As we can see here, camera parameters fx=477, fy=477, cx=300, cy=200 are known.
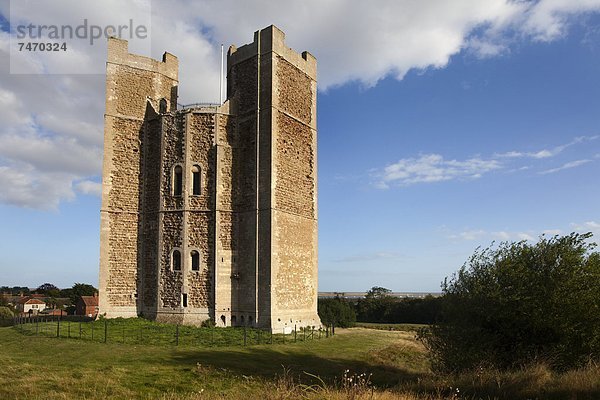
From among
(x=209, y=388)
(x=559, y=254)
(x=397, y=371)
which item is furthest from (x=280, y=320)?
(x=559, y=254)

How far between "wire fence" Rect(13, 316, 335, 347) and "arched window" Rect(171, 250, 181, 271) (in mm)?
2906

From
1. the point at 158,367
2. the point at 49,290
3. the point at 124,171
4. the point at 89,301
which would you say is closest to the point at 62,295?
the point at 49,290

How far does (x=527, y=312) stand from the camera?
1454 cm

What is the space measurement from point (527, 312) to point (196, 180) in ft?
55.2

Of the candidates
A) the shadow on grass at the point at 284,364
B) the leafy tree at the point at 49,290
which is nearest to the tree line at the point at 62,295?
the leafy tree at the point at 49,290

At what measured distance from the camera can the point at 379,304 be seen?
2640 inches

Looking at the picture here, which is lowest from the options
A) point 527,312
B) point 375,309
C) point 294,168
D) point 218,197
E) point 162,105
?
point 375,309

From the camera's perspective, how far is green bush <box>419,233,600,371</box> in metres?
14.2

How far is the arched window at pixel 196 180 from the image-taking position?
81.5 feet

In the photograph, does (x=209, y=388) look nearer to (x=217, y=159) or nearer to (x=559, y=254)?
(x=559, y=254)

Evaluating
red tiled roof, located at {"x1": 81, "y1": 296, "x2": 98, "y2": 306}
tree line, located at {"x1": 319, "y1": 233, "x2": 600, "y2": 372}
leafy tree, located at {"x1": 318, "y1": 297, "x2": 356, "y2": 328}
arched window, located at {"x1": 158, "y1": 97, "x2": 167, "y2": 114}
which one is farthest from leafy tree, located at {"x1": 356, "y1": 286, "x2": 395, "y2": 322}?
tree line, located at {"x1": 319, "y1": 233, "x2": 600, "y2": 372}

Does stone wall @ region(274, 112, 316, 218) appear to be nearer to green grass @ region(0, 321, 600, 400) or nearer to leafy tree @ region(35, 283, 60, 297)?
green grass @ region(0, 321, 600, 400)

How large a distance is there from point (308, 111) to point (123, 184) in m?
11.1

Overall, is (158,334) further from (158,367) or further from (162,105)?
(162,105)
